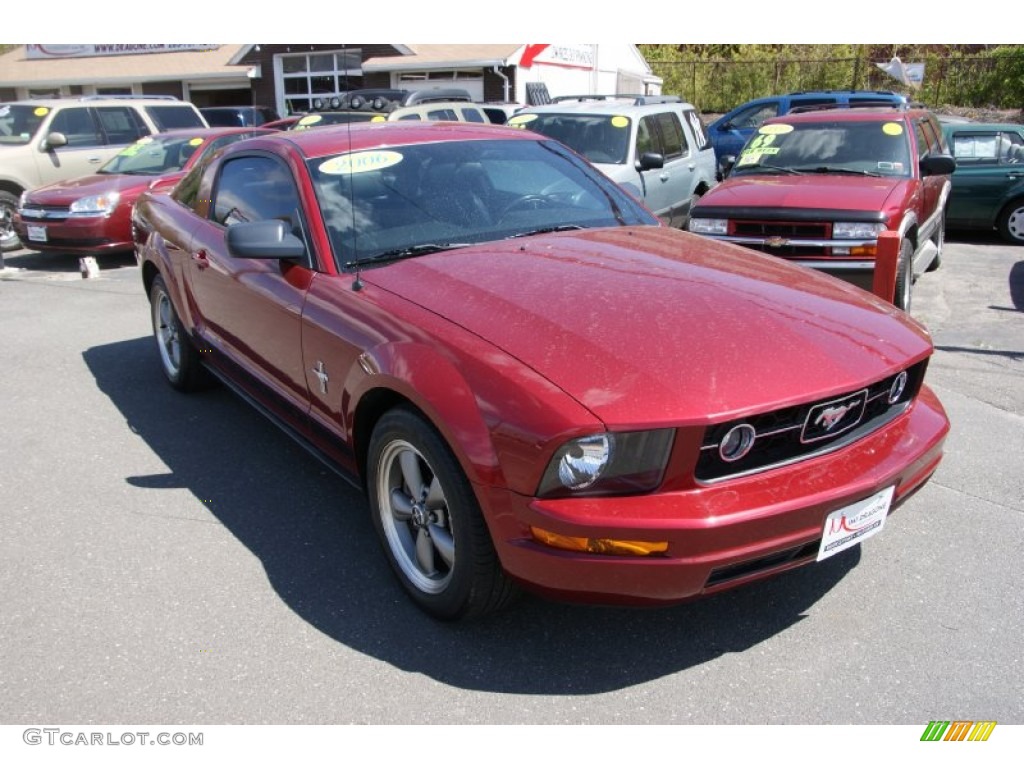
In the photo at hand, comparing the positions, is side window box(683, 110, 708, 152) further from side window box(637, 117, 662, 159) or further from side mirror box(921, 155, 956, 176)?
side mirror box(921, 155, 956, 176)

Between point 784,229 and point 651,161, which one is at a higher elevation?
point 651,161

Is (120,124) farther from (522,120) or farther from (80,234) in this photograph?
(522,120)

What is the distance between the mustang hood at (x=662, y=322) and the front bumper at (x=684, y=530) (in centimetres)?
25

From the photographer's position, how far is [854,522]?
259cm

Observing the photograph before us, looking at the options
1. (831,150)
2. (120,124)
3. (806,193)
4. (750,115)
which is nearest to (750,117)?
(750,115)

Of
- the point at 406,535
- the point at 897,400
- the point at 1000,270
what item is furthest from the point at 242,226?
the point at 1000,270

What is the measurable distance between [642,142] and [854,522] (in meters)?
7.21

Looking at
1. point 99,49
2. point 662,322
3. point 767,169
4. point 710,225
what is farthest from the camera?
point 99,49

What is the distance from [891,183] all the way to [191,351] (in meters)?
5.72

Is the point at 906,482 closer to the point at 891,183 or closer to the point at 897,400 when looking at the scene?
the point at 897,400

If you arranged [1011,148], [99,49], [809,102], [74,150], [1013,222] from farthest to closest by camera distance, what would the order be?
[99,49] → [809,102] → [74,150] → [1013,222] → [1011,148]

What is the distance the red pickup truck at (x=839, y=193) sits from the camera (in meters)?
6.41

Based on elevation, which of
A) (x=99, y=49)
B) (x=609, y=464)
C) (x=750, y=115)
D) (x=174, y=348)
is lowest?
(x=174, y=348)

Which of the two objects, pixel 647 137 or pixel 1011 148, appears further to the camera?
pixel 1011 148
